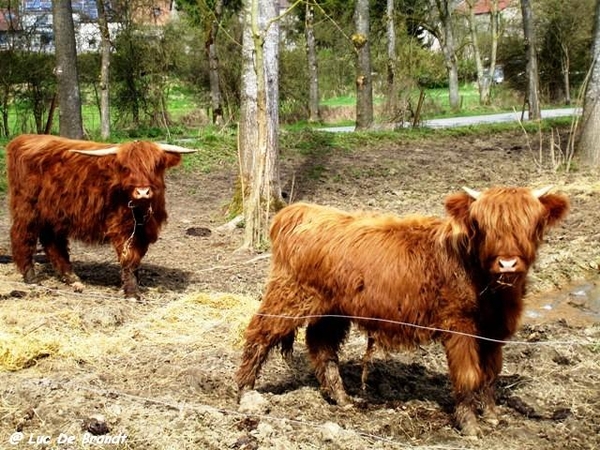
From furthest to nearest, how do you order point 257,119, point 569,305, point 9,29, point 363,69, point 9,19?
point 9,19 < point 9,29 < point 363,69 < point 257,119 < point 569,305

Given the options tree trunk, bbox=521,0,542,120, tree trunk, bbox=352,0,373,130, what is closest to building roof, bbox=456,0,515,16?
tree trunk, bbox=521,0,542,120

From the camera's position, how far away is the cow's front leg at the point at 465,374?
14.6 feet

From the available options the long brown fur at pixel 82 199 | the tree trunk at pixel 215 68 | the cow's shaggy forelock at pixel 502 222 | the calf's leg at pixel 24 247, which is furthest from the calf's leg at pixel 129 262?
the tree trunk at pixel 215 68

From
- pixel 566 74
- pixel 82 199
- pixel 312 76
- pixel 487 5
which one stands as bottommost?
pixel 82 199

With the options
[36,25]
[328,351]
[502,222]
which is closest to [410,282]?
[502,222]

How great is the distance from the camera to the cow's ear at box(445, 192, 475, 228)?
14.2ft

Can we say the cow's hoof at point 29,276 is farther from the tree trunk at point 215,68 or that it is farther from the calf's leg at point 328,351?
the tree trunk at point 215,68

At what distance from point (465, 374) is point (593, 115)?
947cm

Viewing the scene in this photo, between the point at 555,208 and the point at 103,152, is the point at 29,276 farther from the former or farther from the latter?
the point at 555,208

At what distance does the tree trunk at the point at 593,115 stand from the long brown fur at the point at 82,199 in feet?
25.7

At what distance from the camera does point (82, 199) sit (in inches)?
300

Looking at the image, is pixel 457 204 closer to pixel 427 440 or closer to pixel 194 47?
pixel 427 440

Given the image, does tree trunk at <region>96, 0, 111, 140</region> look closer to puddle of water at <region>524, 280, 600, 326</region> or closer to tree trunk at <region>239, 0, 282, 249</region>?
tree trunk at <region>239, 0, 282, 249</region>

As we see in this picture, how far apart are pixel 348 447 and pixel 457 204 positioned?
1439 millimetres
